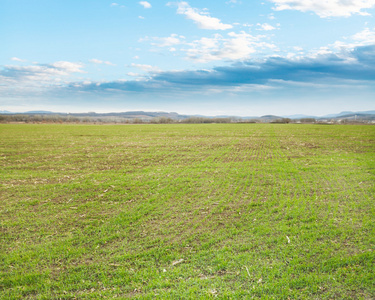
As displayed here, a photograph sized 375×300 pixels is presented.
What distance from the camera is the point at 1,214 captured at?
9070mm

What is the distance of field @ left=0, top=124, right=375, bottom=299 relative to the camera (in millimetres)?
5117

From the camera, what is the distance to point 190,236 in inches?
281

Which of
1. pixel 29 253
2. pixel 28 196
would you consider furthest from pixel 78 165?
pixel 29 253

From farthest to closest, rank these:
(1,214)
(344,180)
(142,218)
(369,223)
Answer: (344,180), (1,214), (142,218), (369,223)

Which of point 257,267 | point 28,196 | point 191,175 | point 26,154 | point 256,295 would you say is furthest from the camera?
point 26,154

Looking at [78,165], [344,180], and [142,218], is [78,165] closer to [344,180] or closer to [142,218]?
[142,218]

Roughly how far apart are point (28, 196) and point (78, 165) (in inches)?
269

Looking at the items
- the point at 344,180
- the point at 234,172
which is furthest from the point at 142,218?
the point at 344,180

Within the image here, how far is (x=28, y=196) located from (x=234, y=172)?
9.79 meters

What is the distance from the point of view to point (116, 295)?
4906 mm

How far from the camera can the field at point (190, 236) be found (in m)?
5.12

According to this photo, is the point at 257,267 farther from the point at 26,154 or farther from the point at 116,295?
the point at 26,154

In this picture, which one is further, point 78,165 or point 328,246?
point 78,165

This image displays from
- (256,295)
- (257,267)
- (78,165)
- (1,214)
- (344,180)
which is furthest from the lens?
(78,165)
